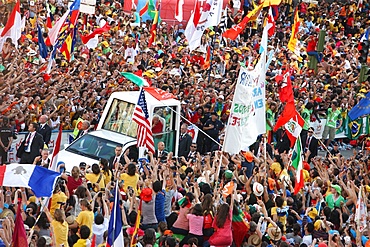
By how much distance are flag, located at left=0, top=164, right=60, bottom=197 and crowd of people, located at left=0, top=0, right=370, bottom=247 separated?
25 cm

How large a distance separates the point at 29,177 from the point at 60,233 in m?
0.81

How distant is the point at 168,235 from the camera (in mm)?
10867

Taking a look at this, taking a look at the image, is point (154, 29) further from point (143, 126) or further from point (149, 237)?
point (149, 237)

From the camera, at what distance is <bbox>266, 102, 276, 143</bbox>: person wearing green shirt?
19172 mm

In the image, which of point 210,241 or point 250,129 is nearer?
point 210,241

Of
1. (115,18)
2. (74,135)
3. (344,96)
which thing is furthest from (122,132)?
(115,18)

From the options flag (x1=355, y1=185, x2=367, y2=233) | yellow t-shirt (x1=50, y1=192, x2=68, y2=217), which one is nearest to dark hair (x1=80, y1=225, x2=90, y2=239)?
yellow t-shirt (x1=50, y1=192, x2=68, y2=217)

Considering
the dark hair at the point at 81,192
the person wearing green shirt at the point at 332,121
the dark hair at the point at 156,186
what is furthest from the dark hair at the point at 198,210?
the person wearing green shirt at the point at 332,121

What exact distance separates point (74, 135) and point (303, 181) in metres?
5.43

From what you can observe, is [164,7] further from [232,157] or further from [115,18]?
[232,157]

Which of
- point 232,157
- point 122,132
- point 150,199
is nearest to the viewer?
point 150,199

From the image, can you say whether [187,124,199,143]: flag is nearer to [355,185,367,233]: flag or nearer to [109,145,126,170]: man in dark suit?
[109,145,126,170]: man in dark suit

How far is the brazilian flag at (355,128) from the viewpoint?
69.5 feet

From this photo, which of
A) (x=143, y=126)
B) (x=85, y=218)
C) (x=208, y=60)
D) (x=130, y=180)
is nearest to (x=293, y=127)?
(x=143, y=126)
